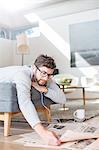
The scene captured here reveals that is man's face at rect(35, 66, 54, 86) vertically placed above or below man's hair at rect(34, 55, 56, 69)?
below

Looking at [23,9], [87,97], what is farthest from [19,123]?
[23,9]

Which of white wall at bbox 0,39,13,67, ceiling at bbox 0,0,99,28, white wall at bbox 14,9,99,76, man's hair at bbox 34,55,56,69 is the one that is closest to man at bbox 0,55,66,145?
man's hair at bbox 34,55,56,69

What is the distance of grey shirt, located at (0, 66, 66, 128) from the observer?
160cm

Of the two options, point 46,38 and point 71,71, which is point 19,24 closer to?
point 46,38

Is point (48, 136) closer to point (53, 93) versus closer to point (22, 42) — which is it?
point (53, 93)

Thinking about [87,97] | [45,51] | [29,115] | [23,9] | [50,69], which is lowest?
[87,97]

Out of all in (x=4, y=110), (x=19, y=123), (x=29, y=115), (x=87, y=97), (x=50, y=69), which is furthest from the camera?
(x=87, y=97)

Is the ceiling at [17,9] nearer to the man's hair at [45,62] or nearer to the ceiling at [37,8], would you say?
the ceiling at [37,8]

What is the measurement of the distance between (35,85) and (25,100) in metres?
0.46

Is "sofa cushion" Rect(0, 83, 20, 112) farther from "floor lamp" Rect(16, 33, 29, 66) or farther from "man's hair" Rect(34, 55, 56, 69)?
"floor lamp" Rect(16, 33, 29, 66)

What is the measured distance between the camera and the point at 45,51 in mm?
6609

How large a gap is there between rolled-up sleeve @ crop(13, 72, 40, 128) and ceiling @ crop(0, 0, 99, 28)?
184 inches

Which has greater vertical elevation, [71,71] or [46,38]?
[46,38]

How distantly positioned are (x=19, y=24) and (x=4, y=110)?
5.27 m
